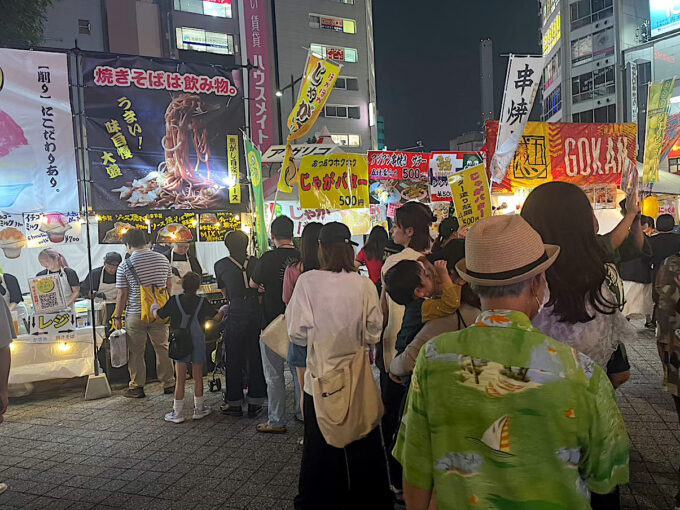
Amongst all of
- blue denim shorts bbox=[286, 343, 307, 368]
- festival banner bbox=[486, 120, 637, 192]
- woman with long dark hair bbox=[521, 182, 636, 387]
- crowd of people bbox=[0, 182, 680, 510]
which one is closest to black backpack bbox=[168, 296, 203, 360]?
crowd of people bbox=[0, 182, 680, 510]

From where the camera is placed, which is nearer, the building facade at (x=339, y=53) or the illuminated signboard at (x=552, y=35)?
the building facade at (x=339, y=53)

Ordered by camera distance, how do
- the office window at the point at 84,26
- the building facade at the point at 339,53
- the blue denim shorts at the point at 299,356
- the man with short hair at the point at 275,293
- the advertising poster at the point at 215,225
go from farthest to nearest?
1. the building facade at the point at 339,53
2. the office window at the point at 84,26
3. the advertising poster at the point at 215,225
4. the man with short hair at the point at 275,293
5. the blue denim shorts at the point at 299,356

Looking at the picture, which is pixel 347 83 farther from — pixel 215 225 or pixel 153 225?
pixel 153 225

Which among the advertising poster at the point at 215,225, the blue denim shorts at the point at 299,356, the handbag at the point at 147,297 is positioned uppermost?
the advertising poster at the point at 215,225

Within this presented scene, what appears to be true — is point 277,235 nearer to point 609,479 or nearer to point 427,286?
point 427,286

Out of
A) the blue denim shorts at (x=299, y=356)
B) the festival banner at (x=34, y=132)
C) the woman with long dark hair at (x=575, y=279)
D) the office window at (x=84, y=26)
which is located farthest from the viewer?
the office window at (x=84, y=26)

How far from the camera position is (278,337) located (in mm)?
4184

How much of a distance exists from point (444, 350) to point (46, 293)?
631 cm

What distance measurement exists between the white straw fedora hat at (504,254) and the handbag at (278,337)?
9.09ft

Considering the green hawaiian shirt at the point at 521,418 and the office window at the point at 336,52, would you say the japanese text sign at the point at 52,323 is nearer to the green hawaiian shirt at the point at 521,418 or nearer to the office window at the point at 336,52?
the green hawaiian shirt at the point at 521,418

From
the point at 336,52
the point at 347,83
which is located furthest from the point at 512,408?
the point at 336,52

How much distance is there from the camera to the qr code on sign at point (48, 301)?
248 inches

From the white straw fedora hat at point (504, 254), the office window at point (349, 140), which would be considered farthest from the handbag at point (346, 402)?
the office window at point (349, 140)

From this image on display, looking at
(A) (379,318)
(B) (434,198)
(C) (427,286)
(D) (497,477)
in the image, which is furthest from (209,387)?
(B) (434,198)
